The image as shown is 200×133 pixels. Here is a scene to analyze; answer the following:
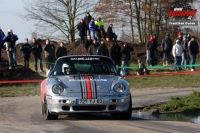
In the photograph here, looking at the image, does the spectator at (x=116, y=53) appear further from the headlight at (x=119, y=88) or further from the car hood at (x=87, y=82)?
the headlight at (x=119, y=88)

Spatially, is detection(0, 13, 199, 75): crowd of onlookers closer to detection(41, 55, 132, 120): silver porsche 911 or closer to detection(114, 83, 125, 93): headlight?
detection(41, 55, 132, 120): silver porsche 911

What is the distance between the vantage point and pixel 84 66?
1394cm

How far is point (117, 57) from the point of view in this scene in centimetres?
2966

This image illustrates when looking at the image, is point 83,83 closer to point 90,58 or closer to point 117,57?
point 90,58

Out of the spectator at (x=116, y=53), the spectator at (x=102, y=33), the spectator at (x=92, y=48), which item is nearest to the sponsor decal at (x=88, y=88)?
the spectator at (x=92, y=48)

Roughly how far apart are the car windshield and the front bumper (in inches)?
54.2

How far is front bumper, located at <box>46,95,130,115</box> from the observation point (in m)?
12.4

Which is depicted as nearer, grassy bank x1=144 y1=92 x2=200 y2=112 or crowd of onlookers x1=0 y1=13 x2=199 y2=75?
grassy bank x1=144 y1=92 x2=200 y2=112

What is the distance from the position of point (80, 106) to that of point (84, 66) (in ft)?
5.75

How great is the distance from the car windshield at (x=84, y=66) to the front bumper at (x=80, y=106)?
138 cm

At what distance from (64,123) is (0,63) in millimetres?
15542

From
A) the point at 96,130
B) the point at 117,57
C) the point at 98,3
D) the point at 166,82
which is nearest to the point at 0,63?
the point at 117,57

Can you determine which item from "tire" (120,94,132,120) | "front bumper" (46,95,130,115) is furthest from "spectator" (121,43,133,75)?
"front bumper" (46,95,130,115)

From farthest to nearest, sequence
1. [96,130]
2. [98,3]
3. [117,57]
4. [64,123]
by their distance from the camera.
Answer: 1. [98,3]
2. [117,57]
3. [64,123]
4. [96,130]
